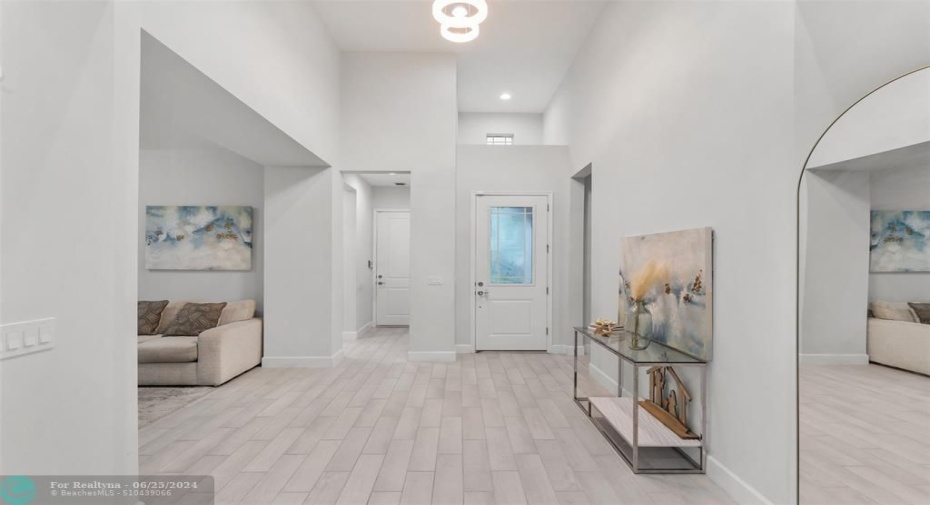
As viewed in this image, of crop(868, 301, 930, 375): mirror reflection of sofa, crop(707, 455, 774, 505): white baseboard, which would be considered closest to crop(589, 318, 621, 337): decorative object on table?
crop(707, 455, 774, 505): white baseboard

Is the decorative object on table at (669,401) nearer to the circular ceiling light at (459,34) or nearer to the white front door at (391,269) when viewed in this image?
the circular ceiling light at (459,34)

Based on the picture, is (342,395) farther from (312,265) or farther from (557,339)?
(557,339)

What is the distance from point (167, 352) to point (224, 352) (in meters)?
0.50

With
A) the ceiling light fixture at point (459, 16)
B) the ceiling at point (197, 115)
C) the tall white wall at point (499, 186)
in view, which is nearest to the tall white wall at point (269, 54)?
the ceiling at point (197, 115)

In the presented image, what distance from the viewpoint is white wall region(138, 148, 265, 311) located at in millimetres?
4945

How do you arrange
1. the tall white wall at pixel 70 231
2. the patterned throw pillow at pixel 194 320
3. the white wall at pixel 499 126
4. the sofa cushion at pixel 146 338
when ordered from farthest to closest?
the white wall at pixel 499 126, the patterned throw pillow at pixel 194 320, the sofa cushion at pixel 146 338, the tall white wall at pixel 70 231

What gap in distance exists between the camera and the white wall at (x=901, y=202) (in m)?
1.32

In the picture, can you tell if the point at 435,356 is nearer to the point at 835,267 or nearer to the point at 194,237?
the point at 194,237

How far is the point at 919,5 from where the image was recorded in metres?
1.40

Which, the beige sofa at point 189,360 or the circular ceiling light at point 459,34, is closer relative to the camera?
the circular ceiling light at point 459,34

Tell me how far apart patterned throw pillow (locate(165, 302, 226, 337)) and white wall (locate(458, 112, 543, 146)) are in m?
4.78

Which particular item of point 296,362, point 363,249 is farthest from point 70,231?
point 363,249

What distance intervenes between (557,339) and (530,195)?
6.67 ft

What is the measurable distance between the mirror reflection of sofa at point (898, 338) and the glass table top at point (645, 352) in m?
1.00
